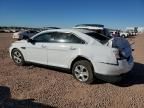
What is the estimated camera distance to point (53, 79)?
736 cm

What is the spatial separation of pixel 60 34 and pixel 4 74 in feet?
7.30

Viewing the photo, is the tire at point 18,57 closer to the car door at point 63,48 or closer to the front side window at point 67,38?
the car door at point 63,48

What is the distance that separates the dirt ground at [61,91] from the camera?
5.37m

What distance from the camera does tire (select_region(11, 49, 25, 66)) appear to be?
29.5 ft

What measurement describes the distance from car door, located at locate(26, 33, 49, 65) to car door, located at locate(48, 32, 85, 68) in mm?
257

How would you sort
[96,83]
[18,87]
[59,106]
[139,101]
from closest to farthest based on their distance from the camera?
1. [59,106]
2. [139,101]
3. [18,87]
4. [96,83]

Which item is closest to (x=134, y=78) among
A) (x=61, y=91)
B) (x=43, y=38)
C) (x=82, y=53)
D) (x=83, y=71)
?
(x=83, y=71)

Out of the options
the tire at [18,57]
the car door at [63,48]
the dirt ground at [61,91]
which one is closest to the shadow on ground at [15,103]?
the dirt ground at [61,91]

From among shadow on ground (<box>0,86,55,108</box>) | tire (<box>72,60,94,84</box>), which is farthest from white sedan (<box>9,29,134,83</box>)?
shadow on ground (<box>0,86,55,108</box>)

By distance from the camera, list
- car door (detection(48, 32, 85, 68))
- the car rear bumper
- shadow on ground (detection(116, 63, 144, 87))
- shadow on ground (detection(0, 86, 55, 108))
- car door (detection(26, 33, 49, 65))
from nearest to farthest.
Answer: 1. shadow on ground (detection(0, 86, 55, 108))
2. the car rear bumper
3. shadow on ground (detection(116, 63, 144, 87))
4. car door (detection(48, 32, 85, 68))
5. car door (detection(26, 33, 49, 65))

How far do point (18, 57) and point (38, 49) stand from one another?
125cm

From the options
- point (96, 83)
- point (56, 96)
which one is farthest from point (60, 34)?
point (56, 96)

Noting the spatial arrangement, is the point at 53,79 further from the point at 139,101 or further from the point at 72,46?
the point at 139,101

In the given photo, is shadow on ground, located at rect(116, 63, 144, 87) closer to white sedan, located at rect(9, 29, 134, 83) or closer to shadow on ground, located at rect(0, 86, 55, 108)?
white sedan, located at rect(9, 29, 134, 83)
